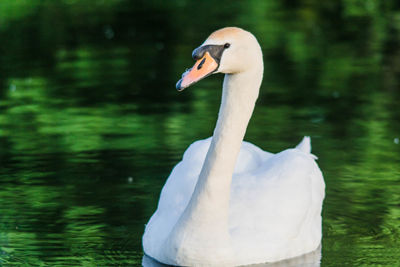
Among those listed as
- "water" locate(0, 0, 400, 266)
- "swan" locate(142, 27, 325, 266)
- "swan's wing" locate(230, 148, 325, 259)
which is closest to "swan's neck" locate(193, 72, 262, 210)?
"swan" locate(142, 27, 325, 266)

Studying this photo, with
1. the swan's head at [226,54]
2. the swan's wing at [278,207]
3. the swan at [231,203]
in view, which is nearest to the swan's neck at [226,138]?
the swan at [231,203]

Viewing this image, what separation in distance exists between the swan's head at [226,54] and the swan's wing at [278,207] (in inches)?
40.7

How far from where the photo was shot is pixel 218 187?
6.58 meters

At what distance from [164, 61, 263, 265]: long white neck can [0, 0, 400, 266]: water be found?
0.55 m

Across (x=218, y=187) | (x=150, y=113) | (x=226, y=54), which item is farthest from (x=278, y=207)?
(x=150, y=113)

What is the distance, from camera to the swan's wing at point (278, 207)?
678 centimetres

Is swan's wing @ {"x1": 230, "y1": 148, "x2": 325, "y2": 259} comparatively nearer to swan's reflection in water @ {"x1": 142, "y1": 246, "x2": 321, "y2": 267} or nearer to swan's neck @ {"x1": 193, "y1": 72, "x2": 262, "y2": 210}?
swan's reflection in water @ {"x1": 142, "y1": 246, "x2": 321, "y2": 267}

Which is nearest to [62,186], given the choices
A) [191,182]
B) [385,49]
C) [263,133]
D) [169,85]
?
[191,182]

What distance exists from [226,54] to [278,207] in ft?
4.13

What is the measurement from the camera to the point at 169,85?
13.4 m

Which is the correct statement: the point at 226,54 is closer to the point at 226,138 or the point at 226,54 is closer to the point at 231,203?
the point at 226,138

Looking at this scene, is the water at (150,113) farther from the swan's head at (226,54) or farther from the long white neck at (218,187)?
the swan's head at (226,54)

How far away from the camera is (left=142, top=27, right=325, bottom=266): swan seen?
6.43 metres

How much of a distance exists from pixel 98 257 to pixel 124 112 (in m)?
4.96
